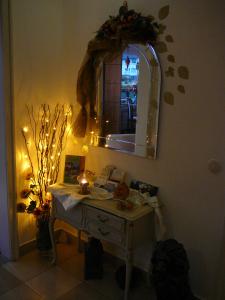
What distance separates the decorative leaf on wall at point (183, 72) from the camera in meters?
1.89

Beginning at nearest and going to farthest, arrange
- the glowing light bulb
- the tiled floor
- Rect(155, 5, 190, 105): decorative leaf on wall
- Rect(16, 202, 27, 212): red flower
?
Rect(155, 5, 190, 105): decorative leaf on wall, the tiled floor, Rect(16, 202, 27, 212): red flower, the glowing light bulb

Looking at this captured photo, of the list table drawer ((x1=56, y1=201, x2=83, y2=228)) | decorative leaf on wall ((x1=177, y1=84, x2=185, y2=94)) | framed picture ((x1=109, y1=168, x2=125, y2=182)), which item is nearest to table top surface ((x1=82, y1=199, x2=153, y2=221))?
→ table drawer ((x1=56, y1=201, x2=83, y2=228))

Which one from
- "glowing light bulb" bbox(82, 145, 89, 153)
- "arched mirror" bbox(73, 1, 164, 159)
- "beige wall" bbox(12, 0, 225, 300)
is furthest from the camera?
"glowing light bulb" bbox(82, 145, 89, 153)

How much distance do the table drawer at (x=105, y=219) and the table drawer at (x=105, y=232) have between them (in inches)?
1.0

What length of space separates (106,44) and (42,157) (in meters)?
1.09

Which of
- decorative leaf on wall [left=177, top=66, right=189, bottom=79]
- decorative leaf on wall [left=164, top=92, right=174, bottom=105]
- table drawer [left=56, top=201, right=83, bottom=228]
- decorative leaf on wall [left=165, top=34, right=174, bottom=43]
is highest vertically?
decorative leaf on wall [left=165, top=34, right=174, bottom=43]

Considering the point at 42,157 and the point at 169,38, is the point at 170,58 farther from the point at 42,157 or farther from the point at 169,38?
the point at 42,157

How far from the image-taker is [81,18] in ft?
7.84

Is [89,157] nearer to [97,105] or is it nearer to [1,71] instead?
[97,105]

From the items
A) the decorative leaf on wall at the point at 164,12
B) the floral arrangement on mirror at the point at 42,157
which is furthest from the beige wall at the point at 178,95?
the floral arrangement on mirror at the point at 42,157

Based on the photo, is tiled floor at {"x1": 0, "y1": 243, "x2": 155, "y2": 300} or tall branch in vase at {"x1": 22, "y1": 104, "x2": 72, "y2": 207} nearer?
tiled floor at {"x1": 0, "y1": 243, "x2": 155, "y2": 300}

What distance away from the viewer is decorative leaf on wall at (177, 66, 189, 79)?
1889 mm

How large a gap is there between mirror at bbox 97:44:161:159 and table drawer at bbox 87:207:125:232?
53cm

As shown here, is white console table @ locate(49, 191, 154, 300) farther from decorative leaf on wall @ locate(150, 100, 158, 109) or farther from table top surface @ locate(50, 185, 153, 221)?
decorative leaf on wall @ locate(150, 100, 158, 109)
